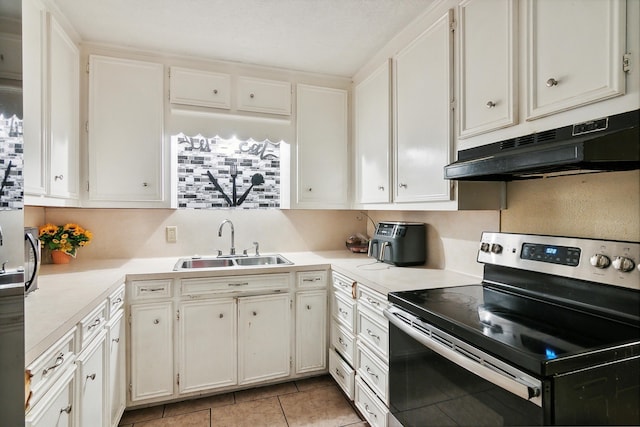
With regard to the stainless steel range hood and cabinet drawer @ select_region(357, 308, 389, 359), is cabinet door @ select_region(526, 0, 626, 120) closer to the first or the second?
the stainless steel range hood

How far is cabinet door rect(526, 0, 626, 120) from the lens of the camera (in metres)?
0.94

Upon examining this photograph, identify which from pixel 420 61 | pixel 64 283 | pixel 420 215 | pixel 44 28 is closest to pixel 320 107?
pixel 420 61

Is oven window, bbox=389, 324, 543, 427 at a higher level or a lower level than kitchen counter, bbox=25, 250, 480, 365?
lower

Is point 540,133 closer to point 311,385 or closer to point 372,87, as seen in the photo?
point 372,87

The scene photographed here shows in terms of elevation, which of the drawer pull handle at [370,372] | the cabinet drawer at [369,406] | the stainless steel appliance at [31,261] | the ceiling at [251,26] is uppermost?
the ceiling at [251,26]

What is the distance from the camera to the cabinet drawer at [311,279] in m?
2.25

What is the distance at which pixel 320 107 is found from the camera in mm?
2609

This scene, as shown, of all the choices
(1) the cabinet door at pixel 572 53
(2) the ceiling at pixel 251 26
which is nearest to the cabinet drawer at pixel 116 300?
(2) the ceiling at pixel 251 26

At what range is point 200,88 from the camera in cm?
233

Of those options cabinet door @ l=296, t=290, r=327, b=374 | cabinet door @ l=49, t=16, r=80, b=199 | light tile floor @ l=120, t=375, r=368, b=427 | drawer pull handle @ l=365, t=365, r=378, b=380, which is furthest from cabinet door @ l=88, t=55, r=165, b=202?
drawer pull handle @ l=365, t=365, r=378, b=380

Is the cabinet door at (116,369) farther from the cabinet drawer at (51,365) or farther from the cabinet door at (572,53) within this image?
the cabinet door at (572,53)

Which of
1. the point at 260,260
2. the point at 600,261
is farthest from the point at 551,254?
the point at 260,260

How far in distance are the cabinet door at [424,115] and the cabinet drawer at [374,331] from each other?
0.69m

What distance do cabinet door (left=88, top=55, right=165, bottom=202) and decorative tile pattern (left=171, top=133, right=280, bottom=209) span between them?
0.30m
